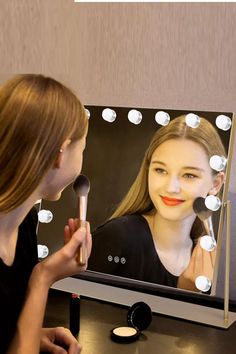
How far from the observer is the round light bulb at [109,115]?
4.61 feet

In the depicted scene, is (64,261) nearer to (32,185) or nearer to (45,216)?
(32,185)

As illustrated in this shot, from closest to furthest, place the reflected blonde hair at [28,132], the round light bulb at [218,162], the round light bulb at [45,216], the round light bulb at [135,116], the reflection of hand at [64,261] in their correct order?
the reflected blonde hair at [28,132]
the reflection of hand at [64,261]
the round light bulb at [218,162]
the round light bulb at [135,116]
the round light bulb at [45,216]

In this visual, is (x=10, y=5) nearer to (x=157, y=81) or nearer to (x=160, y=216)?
(x=157, y=81)

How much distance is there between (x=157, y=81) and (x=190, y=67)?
3.9 inches

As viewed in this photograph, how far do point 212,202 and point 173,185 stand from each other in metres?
0.10

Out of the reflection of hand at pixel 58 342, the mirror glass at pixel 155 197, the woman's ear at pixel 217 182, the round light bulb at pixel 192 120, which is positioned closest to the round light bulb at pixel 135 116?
the mirror glass at pixel 155 197

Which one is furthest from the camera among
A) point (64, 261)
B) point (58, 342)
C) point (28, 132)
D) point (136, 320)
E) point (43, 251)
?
point (43, 251)

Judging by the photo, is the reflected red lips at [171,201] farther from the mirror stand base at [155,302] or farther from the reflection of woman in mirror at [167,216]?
the mirror stand base at [155,302]

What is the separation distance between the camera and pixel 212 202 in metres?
1.25

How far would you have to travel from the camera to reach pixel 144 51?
149 centimetres

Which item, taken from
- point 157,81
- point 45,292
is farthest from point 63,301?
point 157,81

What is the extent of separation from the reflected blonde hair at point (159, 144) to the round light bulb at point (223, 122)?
0.02m

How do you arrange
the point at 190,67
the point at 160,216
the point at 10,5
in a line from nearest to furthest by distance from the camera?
the point at 160,216, the point at 190,67, the point at 10,5

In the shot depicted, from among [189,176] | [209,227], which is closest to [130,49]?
[189,176]
